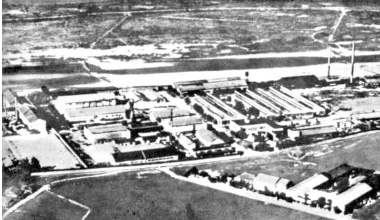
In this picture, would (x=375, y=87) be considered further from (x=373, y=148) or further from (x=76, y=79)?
(x=76, y=79)

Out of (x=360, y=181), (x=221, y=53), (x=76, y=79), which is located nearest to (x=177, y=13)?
(x=221, y=53)

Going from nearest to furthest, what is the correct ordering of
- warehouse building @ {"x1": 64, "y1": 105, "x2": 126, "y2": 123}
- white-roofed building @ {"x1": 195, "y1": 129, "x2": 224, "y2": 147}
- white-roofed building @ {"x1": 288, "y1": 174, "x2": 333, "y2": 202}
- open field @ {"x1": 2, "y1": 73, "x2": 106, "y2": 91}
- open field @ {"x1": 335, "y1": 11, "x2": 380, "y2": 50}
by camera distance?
white-roofed building @ {"x1": 288, "y1": 174, "x2": 333, "y2": 202} < white-roofed building @ {"x1": 195, "y1": 129, "x2": 224, "y2": 147} < warehouse building @ {"x1": 64, "y1": 105, "x2": 126, "y2": 123} < open field @ {"x1": 2, "y1": 73, "x2": 106, "y2": 91} < open field @ {"x1": 335, "y1": 11, "x2": 380, "y2": 50}

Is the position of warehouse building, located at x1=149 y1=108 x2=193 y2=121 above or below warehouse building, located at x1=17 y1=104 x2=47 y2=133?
below

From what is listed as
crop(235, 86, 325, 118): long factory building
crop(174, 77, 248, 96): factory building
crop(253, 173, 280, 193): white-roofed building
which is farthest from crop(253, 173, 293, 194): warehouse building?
crop(174, 77, 248, 96): factory building

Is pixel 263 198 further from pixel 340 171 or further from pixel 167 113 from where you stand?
pixel 167 113

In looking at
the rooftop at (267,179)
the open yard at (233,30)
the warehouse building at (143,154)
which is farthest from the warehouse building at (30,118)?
the rooftop at (267,179)

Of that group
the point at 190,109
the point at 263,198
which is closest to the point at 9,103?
the point at 190,109

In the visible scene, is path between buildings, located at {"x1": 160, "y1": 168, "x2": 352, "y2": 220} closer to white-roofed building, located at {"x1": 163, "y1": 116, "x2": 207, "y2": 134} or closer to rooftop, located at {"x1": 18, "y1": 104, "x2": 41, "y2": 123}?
white-roofed building, located at {"x1": 163, "y1": 116, "x2": 207, "y2": 134}
